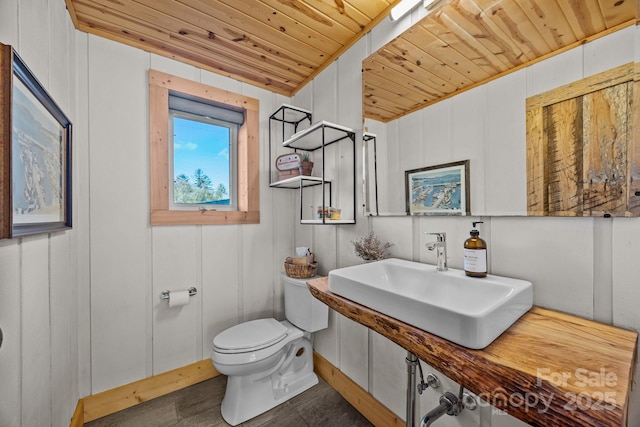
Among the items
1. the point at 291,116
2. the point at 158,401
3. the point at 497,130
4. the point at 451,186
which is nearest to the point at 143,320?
the point at 158,401

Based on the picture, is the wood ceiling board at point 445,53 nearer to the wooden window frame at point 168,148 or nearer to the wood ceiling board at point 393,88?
the wood ceiling board at point 393,88

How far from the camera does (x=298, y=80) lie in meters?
2.05

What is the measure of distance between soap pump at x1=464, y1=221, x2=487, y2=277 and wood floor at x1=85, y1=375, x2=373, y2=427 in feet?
3.63

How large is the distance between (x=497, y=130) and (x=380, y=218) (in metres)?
0.67

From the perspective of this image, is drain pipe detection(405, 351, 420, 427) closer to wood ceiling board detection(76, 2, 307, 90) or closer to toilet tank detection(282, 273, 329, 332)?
toilet tank detection(282, 273, 329, 332)

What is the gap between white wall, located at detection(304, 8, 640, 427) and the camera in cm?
76

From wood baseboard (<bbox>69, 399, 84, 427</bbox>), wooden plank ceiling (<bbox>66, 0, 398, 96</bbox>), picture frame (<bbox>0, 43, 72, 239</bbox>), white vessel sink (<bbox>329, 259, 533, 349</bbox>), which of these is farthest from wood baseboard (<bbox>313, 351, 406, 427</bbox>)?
wooden plank ceiling (<bbox>66, 0, 398, 96</bbox>)

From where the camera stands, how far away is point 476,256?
94 cm

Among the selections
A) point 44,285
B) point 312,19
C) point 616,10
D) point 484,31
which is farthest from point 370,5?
point 44,285

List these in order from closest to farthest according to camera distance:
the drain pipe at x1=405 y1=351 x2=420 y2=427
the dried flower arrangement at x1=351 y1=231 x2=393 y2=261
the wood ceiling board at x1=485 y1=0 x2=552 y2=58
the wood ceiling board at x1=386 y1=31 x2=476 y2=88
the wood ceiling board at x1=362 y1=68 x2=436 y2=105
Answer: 1. the wood ceiling board at x1=485 y1=0 x2=552 y2=58
2. the drain pipe at x1=405 y1=351 x2=420 y2=427
3. the wood ceiling board at x1=386 y1=31 x2=476 y2=88
4. the wood ceiling board at x1=362 y1=68 x2=436 y2=105
5. the dried flower arrangement at x1=351 y1=231 x2=393 y2=261

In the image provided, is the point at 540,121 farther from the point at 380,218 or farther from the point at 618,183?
the point at 380,218

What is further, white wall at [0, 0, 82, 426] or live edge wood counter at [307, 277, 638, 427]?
white wall at [0, 0, 82, 426]

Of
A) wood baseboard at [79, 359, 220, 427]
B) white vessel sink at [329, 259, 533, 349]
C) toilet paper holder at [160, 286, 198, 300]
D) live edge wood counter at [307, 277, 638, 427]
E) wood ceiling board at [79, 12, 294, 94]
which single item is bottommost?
wood baseboard at [79, 359, 220, 427]

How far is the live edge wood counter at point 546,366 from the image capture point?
1.46 feet
